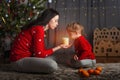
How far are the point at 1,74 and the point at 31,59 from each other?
0.93 ft

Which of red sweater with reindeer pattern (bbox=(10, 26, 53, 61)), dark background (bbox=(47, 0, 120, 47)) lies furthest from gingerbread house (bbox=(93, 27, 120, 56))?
red sweater with reindeer pattern (bbox=(10, 26, 53, 61))

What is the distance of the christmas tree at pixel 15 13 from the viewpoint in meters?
4.04

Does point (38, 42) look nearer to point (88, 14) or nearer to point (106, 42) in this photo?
point (106, 42)

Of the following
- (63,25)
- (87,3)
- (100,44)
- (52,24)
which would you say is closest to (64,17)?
(63,25)

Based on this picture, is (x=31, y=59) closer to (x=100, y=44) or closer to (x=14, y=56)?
(x=14, y=56)

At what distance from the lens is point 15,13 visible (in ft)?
13.6

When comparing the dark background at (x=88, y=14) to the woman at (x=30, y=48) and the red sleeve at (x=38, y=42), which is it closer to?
the woman at (x=30, y=48)

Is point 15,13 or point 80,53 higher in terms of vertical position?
point 15,13

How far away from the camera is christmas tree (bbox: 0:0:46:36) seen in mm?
4039

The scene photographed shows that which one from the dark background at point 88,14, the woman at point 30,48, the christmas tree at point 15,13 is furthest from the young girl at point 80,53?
the dark background at point 88,14

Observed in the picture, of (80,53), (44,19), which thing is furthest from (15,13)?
(80,53)

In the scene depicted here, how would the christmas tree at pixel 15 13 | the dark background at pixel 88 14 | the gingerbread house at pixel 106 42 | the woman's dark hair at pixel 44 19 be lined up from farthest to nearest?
the dark background at pixel 88 14 < the gingerbread house at pixel 106 42 < the christmas tree at pixel 15 13 < the woman's dark hair at pixel 44 19

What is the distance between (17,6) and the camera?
13.6ft

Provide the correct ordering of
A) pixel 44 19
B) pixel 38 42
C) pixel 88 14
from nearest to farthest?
pixel 38 42 < pixel 44 19 < pixel 88 14
